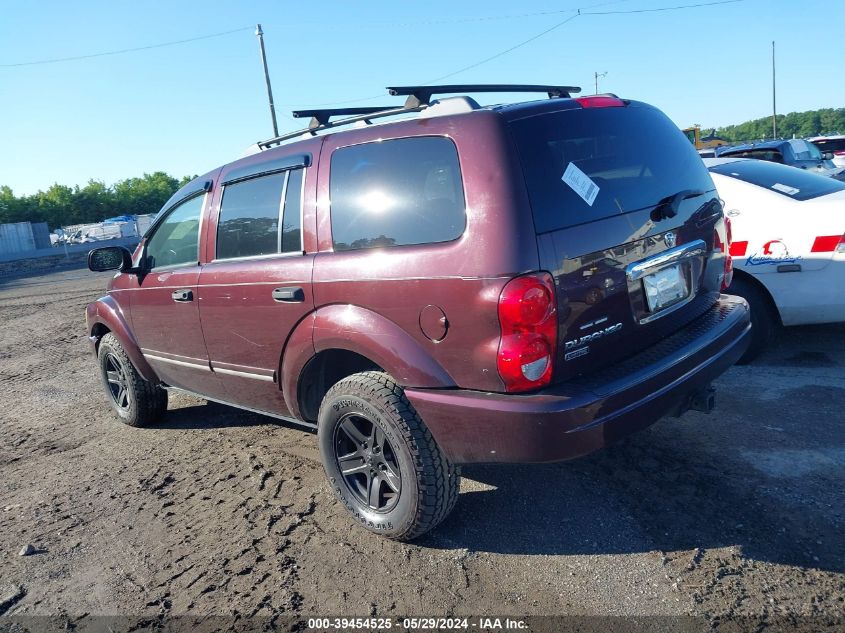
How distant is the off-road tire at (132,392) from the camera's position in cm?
511

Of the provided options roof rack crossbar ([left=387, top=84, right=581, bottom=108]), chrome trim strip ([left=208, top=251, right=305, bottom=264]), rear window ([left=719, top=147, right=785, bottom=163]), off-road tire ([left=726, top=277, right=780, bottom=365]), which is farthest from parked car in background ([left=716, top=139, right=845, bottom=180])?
chrome trim strip ([left=208, top=251, right=305, bottom=264])

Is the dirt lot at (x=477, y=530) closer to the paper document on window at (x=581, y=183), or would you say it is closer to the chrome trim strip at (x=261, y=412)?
the chrome trim strip at (x=261, y=412)

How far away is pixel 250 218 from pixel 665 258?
229 centimetres

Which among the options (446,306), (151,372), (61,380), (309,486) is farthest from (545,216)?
(61,380)

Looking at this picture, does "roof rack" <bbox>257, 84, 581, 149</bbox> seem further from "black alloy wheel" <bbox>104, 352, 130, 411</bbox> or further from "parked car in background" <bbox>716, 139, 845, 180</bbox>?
"parked car in background" <bbox>716, 139, 845, 180</bbox>

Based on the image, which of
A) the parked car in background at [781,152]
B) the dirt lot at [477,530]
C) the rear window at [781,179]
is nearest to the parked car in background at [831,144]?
the parked car in background at [781,152]

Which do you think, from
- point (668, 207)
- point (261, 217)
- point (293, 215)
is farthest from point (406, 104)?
point (668, 207)

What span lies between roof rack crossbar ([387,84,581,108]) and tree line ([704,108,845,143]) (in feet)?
295

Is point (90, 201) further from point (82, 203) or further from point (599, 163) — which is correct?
point (599, 163)

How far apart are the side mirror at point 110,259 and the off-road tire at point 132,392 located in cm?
63

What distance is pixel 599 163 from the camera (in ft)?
9.93

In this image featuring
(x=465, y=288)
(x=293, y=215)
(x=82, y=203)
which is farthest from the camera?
(x=82, y=203)

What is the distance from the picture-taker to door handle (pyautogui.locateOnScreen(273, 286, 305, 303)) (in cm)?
336

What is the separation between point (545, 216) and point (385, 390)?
1.05 m
